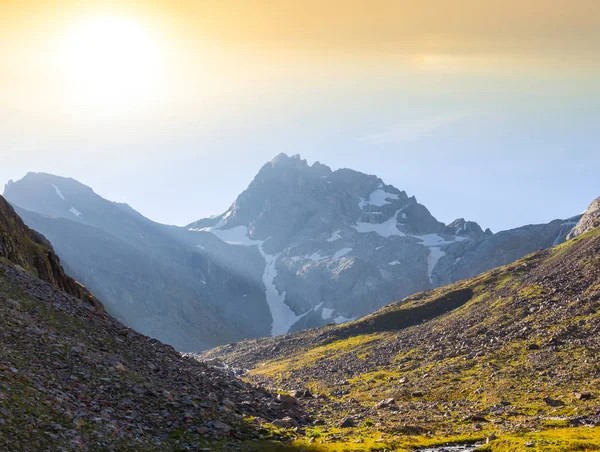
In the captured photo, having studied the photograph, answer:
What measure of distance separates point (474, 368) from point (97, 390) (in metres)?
69.4

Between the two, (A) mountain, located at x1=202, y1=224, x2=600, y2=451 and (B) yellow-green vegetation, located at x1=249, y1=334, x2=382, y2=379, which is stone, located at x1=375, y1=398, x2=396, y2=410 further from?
(B) yellow-green vegetation, located at x1=249, y1=334, x2=382, y2=379

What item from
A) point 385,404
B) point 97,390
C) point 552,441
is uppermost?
point 97,390

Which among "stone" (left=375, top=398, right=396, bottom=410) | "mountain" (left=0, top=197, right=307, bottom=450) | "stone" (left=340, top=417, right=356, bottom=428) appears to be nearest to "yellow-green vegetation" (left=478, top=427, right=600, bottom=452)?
"stone" (left=340, top=417, right=356, bottom=428)

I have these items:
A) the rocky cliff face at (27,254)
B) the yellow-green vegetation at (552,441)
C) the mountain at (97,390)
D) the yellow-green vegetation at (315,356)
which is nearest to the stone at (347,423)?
the mountain at (97,390)

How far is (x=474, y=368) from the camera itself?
91.1 m

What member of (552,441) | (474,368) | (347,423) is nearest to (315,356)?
(474,368)

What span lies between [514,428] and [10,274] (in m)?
48.6

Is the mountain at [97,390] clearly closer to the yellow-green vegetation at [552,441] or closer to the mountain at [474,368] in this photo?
the mountain at [474,368]

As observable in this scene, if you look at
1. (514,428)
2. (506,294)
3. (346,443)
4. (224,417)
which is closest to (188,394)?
(224,417)

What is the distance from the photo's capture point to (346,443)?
→ 43.4m

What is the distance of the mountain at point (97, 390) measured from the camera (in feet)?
103

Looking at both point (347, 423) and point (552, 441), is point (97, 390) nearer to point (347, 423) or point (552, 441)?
point (347, 423)

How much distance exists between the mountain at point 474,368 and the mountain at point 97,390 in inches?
350

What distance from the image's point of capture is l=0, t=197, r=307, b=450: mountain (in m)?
31.4
